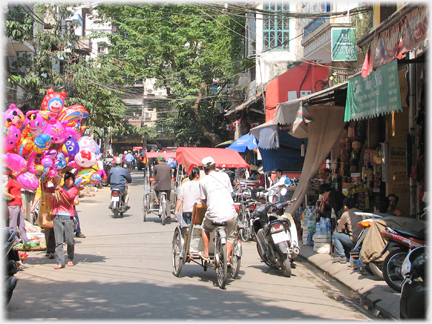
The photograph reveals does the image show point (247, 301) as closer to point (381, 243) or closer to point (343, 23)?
point (381, 243)

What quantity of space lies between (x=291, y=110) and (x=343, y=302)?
560 centimetres

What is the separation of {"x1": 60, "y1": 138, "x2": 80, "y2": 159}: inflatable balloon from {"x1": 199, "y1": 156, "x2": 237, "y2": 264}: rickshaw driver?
7.75ft

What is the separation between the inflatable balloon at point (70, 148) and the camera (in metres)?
8.37

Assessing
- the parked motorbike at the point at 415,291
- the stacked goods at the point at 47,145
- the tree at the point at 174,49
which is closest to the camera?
the parked motorbike at the point at 415,291

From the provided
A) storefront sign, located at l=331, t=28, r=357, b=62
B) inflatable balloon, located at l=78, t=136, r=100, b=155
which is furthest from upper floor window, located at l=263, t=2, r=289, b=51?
inflatable balloon, located at l=78, t=136, r=100, b=155

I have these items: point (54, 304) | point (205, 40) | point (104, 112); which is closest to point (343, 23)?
point (54, 304)

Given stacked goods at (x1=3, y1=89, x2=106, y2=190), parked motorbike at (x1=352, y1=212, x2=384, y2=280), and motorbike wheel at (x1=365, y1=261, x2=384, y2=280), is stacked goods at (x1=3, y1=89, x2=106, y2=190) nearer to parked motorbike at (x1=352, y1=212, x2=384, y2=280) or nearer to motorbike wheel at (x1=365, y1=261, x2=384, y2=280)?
parked motorbike at (x1=352, y1=212, x2=384, y2=280)

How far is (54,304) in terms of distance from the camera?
6125 mm

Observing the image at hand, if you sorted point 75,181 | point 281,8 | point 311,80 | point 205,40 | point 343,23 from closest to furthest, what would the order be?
point 75,181
point 343,23
point 311,80
point 281,8
point 205,40

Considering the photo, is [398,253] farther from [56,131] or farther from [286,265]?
[56,131]

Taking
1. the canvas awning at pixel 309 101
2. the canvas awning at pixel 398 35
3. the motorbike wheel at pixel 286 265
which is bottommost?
the motorbike wheel at pixel 286 265

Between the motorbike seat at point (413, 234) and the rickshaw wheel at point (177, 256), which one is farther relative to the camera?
the rickshaw wheel at point (177, 256)

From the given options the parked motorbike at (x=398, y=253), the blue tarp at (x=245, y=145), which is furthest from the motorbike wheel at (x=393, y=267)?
the blue tarp at (x=245, y=145)

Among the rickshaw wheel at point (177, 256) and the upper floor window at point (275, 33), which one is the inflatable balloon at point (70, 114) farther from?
the upper floor window at point (275, 33)
